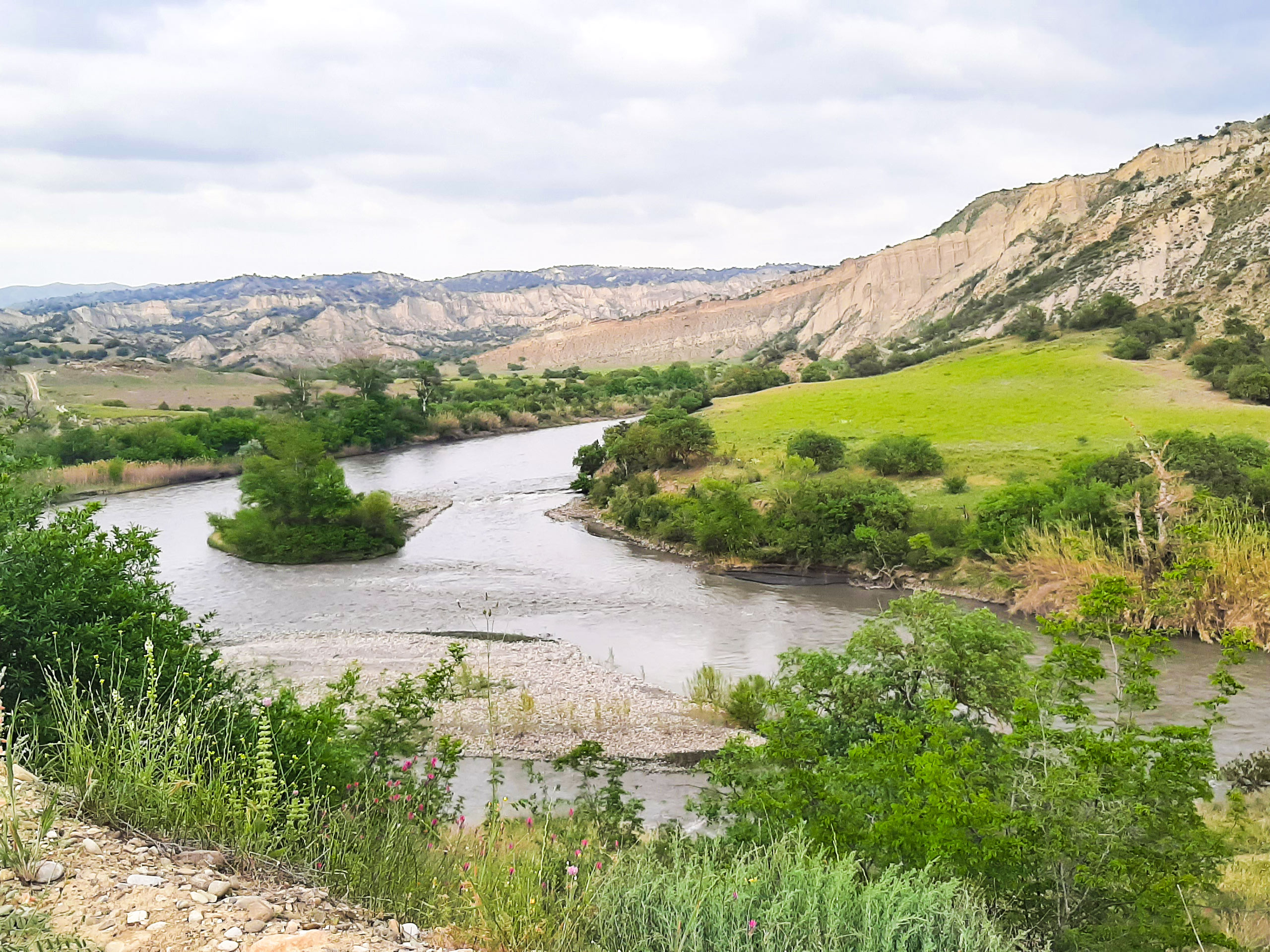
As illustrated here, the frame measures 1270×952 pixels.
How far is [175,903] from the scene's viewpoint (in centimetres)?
366

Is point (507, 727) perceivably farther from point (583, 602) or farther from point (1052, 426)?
point (1052, 426)

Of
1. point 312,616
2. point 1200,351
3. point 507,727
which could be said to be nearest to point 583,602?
point 312,616

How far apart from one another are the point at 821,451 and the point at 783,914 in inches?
1279

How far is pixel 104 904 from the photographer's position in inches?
141

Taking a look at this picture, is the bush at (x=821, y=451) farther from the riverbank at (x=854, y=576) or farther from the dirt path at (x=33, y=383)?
the dirt path at (x=33, y=383)

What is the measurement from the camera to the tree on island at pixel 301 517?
3166 cm

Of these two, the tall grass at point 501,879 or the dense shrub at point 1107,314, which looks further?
the dense shrub at point 1107,314

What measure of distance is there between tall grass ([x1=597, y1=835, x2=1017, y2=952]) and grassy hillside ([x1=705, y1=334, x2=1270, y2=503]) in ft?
86.3

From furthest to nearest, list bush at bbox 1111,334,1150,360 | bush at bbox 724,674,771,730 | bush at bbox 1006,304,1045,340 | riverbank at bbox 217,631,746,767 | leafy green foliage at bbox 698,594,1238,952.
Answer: bush at bbox 1006,304,1045,340, bush at bbox 1111,334,1150,360, bush at bbox 724,674,771,730, riverbank at bbox 217,631,746,767, leafy green foliage at bbox 698,594,1238,952

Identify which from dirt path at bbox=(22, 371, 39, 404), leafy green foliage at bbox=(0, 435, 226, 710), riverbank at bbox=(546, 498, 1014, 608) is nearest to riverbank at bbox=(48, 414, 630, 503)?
dirt path at bbox=(22, 371, 39, 404)

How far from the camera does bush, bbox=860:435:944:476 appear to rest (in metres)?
33.0

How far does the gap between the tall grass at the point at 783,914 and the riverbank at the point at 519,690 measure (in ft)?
25.2

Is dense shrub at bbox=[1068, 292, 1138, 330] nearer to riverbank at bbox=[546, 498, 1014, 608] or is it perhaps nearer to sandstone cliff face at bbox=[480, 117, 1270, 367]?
sandstone cliff face at bbox=[480, 117, 1270, 367]

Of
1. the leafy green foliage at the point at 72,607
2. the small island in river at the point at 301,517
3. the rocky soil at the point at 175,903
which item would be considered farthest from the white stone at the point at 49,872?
the small island in river at the point at 301,517
